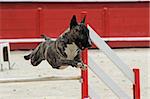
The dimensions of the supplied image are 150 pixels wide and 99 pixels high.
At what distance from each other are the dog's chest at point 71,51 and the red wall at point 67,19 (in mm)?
7831

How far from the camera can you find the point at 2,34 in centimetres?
1049

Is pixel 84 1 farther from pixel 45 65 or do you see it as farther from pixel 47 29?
pixel 45 65

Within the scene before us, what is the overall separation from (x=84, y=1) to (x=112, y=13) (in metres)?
0.67

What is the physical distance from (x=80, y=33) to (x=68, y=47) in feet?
0.39

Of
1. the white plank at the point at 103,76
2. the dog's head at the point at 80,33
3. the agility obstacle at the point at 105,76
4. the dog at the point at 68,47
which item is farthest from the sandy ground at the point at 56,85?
the dog's head at the point at 80,33

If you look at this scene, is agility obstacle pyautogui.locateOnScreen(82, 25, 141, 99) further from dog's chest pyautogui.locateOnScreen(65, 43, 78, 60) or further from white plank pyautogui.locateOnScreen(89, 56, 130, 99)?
dog's chest pyautogui.locateOnScreen(65, 43, 78, 60)

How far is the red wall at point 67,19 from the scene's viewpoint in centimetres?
1050

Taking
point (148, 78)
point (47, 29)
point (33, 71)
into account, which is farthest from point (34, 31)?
point (148, 78)

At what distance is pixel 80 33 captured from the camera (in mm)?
2602

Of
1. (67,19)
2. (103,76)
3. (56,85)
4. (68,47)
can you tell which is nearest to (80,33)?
(68,47)

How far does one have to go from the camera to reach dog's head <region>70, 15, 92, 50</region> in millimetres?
2594

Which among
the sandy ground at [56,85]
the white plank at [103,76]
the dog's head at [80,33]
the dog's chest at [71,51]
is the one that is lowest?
the sandy ground at [56,85]

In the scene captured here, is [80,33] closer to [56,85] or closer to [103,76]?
[103,76]

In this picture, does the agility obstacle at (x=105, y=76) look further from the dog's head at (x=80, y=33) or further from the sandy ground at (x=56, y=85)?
the sandy ground at (x=56, y=85)
